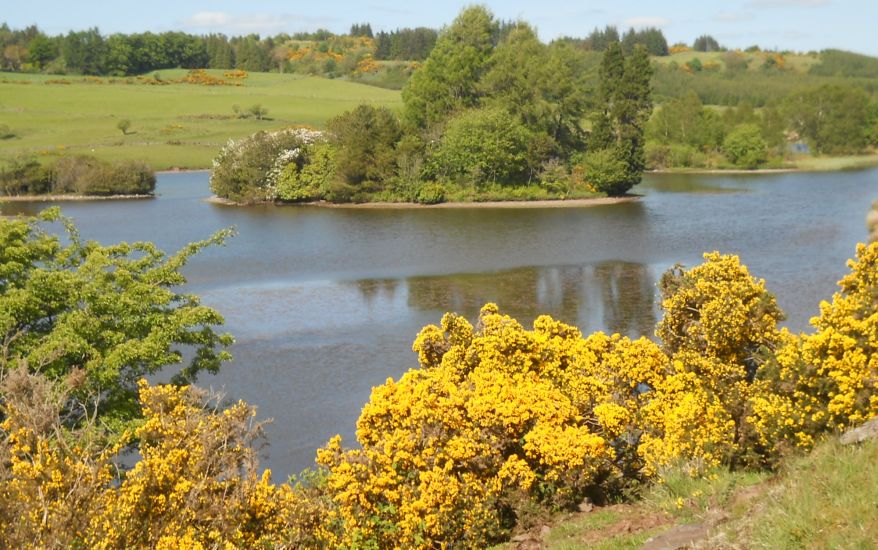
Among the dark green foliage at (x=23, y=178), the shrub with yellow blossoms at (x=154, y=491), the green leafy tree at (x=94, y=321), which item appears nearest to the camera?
the shrub with yellow blossoms at (x=154, y=491)

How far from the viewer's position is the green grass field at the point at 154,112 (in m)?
105

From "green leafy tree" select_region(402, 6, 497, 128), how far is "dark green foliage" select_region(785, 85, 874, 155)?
4784 cm

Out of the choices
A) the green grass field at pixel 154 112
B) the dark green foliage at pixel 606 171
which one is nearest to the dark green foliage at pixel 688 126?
the green grass field at pixel 154 112

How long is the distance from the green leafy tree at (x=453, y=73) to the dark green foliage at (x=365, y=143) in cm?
343

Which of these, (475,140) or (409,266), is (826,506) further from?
(475,140)

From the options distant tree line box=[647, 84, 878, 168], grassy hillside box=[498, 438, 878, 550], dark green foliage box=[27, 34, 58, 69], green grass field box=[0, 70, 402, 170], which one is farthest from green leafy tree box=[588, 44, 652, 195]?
dark green foliage box=[27, 34, 58, 69]

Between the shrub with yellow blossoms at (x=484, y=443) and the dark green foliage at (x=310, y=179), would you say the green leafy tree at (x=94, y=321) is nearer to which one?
the shrub with yellow blossoms at (x=484, y=443)

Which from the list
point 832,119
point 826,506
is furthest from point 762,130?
point 826,506

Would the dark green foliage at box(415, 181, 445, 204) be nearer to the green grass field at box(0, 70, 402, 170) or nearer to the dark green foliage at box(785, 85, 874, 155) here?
the green grass field at box(0, 70, 402, 170)

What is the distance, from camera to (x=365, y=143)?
73375 millimetres

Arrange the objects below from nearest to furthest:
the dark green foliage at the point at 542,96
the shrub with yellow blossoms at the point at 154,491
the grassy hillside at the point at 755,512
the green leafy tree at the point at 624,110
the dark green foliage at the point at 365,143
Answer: the grassy hillside at the point at 755,512 → the shrub with yellow blossoms at the point at 154,491 → the dark green foliage at the point at 365,143 → the green leafy tree at the point at 624,110 → the dark green foliage at the point at 542,96

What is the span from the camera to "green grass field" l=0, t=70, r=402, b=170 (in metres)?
105

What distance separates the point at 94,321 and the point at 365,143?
55.8 m

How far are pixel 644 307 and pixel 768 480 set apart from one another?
21789mm
